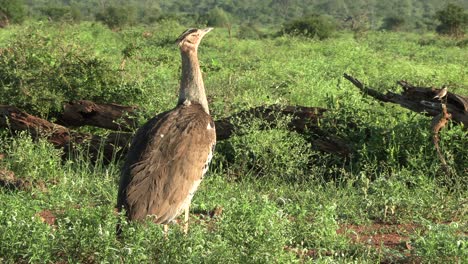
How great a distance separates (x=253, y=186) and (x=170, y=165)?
1.54m

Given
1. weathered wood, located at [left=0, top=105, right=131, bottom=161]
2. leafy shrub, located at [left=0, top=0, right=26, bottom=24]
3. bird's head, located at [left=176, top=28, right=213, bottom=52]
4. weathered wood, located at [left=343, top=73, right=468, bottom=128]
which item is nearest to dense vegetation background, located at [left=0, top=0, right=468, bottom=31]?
leafy shrub, located at [left=0, top=0, right=26, bottom=24]

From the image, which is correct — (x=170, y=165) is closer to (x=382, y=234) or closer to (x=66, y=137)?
(x=382, y=234)

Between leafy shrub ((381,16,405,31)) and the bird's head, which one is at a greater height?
the bird's head

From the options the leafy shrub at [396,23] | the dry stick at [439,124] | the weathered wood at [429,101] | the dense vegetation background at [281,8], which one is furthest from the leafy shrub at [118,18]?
the dry stick at [439,124]

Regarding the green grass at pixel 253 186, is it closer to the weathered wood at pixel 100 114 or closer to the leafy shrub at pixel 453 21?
the weathered wood at pixel 100 114

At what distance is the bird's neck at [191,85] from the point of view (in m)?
4.34

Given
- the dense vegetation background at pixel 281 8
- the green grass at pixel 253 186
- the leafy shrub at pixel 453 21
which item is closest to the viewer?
the green grass at pixel 253 186

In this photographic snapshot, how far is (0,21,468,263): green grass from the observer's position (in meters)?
Result: 3.10

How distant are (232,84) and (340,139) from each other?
3.66 metres

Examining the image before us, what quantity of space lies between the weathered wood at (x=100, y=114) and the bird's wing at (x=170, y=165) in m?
1.98

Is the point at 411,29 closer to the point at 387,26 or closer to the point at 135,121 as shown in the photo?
the point at 387,26

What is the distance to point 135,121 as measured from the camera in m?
6.04

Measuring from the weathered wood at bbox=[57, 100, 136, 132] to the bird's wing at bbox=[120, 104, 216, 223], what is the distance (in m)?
1.98

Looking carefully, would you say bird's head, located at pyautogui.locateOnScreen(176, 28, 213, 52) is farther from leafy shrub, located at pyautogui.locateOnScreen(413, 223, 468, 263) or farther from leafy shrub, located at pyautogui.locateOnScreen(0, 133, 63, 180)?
leafy shrub, located at pyautogui.locateOnScreen(413, 223, 468, 263)
